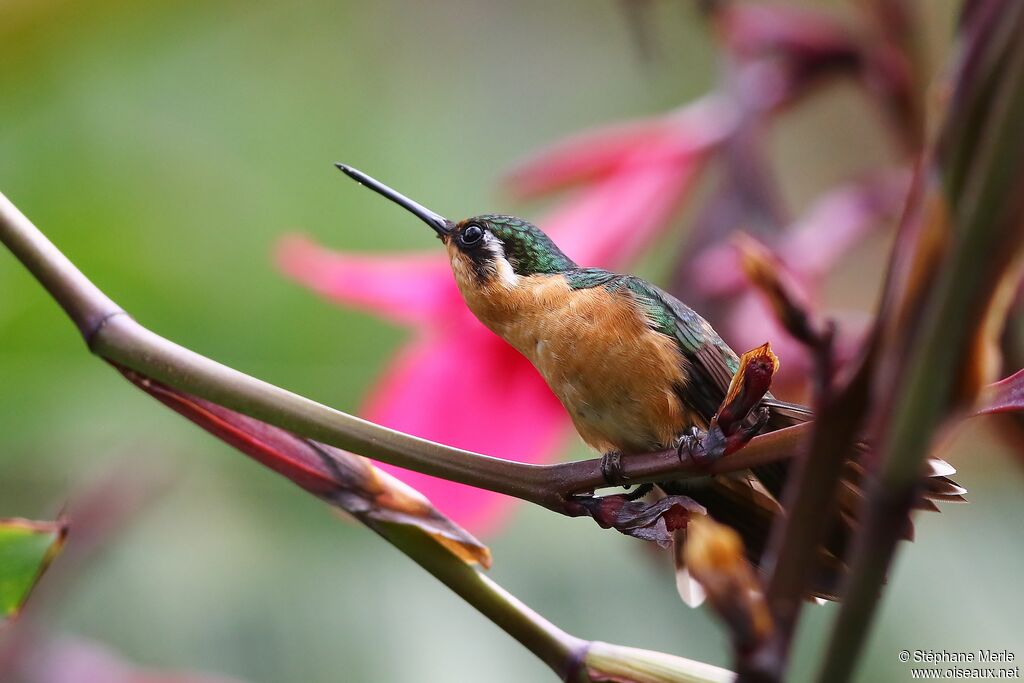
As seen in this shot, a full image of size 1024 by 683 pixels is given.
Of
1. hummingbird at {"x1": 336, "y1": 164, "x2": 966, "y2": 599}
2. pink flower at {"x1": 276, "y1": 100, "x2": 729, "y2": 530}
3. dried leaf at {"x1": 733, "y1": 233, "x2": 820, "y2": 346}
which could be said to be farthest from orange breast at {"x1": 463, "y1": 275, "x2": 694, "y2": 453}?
dried leaf at {"x1": 733, "y1": 233, "x2": 820, "y2": 346}

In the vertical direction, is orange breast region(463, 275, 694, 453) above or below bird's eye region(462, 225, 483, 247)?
below

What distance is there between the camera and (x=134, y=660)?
0.69 m

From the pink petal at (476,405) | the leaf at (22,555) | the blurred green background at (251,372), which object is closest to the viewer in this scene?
the leaf at (22,555)

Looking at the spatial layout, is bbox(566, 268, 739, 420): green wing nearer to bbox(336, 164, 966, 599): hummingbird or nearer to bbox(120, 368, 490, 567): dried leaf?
bbox(336, 164, 966, 599): hummingbird

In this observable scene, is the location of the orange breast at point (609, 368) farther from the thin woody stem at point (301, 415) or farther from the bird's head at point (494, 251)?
the thin woody stem at point (301, 415)

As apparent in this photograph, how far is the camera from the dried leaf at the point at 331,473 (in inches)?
9.1

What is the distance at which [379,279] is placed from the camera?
501mm

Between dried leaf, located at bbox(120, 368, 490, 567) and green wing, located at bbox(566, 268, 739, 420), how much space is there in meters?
0.14

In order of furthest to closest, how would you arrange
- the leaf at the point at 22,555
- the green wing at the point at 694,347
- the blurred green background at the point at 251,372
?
the blurred green background at the point at 251,372, the green wing at the point at 694,347, the leaf at the point at 22,555

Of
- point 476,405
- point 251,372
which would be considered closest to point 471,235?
point 476,405

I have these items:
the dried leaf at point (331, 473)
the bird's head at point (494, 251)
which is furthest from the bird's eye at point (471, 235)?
the dried leaf at point (331, 473)

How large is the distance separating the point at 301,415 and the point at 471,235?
7.6 inches

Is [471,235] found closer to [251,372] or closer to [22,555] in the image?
[22,555]

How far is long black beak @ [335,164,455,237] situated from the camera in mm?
293
